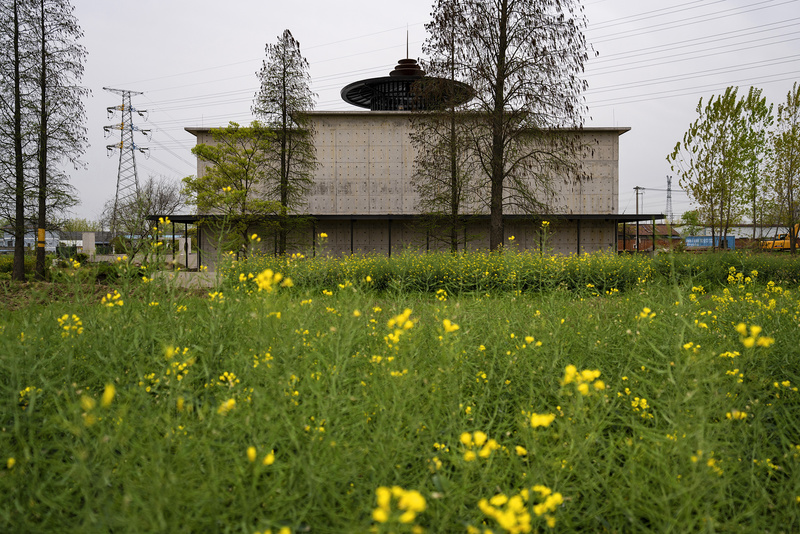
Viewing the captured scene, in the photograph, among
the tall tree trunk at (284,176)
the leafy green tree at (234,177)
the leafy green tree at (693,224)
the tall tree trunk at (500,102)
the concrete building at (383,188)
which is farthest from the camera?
the concrete building at (383,188)

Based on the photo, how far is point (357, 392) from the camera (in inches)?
93.6

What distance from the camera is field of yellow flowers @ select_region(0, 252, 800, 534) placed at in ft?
5.04

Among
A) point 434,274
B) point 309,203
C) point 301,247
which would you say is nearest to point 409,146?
point 309,203

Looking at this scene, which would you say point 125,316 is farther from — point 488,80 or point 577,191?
point 577,191

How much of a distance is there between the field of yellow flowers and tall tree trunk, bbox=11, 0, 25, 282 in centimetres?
1597

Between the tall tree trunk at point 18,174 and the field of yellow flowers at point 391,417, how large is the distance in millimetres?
15969

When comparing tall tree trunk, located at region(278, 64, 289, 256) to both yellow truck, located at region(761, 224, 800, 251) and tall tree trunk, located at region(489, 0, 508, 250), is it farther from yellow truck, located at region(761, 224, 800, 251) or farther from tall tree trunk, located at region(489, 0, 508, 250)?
yellow truck, located at region(761, 224, 800, 251)

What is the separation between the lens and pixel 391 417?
6.51 feet

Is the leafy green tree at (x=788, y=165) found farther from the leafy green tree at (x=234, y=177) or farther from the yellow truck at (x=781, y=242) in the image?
the leafy green tree at (x=234, y=177)

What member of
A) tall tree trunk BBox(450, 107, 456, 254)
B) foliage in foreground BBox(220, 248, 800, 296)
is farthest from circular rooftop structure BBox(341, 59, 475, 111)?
foliage in foreground BBox(220, 248, 800, 296)

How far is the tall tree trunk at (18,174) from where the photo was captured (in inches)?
611

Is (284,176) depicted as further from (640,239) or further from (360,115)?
(640,239)

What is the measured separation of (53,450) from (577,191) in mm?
23784

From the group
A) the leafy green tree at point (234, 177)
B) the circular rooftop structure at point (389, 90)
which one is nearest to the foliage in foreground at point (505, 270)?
the leafy green tree at point (234, 177)
